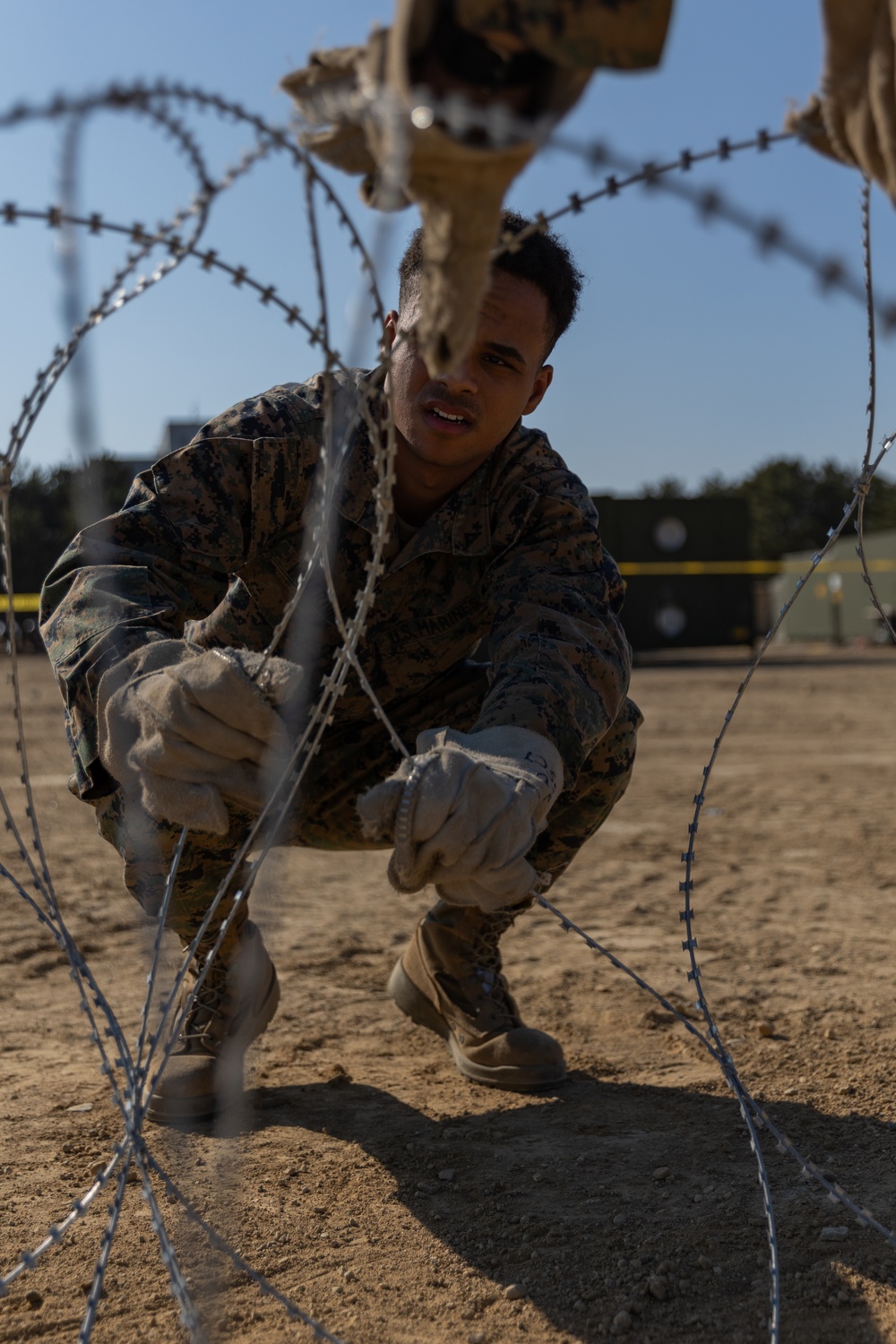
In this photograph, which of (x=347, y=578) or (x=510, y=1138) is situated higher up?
(x=347, y=578)

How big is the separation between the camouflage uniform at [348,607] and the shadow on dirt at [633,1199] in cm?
53

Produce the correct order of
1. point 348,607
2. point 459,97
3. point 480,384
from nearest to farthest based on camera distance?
point 459,97
point 480,384
point 348,607

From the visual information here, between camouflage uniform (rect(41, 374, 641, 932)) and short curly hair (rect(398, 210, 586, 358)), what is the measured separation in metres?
0.24

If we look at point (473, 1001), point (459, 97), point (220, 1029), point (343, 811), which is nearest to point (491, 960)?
point (473, 1001)

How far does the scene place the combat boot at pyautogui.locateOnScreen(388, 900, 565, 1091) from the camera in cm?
252

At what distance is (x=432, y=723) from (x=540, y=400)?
0.76m

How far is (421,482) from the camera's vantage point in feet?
8.36

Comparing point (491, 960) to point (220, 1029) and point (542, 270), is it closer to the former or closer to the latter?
point (220, 1029)

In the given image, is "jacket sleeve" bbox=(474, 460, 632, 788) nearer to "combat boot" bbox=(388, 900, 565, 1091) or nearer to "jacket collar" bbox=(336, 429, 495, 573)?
"jacket collar" bbox=(336, 429, 495, 573)

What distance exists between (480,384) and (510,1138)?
141 centimetres

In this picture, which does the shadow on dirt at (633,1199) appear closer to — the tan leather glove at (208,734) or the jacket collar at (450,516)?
the tan leather glove at (208,734)

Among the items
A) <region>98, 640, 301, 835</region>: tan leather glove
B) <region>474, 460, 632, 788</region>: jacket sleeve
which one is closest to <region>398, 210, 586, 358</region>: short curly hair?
<region>474, 460, 632, 788</region>: jacket sleeve

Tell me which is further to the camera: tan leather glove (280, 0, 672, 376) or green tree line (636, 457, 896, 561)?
green tree line (636, 457, 896, 561)

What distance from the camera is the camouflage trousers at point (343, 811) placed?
2295 millimetres
